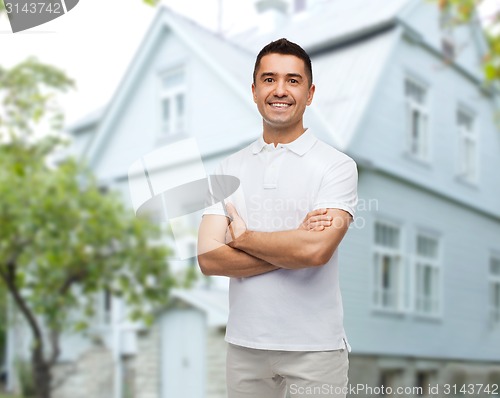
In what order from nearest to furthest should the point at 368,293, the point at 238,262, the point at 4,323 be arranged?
the point at 238,262
the point at 368,293
the point at 4,323

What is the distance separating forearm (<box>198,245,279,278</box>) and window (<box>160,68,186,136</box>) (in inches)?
139

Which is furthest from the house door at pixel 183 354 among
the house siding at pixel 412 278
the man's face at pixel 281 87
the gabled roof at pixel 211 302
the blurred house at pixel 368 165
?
the man's face at pixel 281 87

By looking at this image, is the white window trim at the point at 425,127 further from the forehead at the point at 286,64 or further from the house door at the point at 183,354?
the forehead at the point at 286,64

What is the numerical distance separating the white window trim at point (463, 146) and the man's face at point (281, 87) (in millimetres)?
4322

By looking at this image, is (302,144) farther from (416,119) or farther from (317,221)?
(416,119)

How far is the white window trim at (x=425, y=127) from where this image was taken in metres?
4.79

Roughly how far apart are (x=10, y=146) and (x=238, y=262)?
13.0ft

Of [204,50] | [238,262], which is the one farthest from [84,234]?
[238,262]

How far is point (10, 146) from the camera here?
15.3 ft

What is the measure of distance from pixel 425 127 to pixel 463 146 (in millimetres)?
455

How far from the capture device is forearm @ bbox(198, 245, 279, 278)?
3.13ft

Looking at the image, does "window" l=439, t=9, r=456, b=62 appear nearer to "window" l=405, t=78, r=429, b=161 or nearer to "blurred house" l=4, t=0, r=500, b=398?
"blurred house" l=4, t=0, r=500, b=398

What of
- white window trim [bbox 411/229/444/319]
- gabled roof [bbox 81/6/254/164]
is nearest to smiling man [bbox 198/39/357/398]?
gabled roof [bbox 81/6/254/164]

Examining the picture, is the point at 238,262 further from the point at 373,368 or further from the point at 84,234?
the point at 84,234
